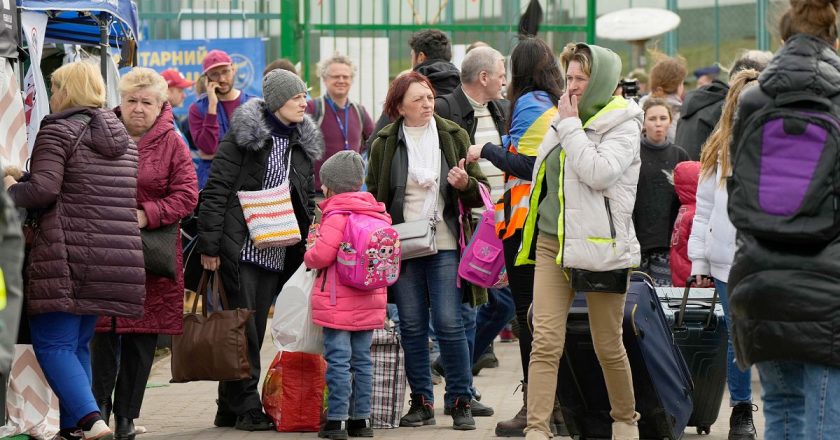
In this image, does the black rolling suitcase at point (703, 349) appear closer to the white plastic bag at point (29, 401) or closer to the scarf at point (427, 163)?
the scarf at point (427, 163)

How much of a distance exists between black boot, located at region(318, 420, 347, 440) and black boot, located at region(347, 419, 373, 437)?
5.5 inches

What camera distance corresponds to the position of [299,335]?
25.2 ft

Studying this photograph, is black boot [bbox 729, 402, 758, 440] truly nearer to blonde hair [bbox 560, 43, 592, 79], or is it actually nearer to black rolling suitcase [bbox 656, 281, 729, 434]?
black rolling suitcase [bbox 656, 281, 729, 434]

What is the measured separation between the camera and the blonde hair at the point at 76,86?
23.1ft

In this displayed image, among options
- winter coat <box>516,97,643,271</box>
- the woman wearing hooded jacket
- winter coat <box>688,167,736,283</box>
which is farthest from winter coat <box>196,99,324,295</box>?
winter coat <box>688,167,736,283</box>

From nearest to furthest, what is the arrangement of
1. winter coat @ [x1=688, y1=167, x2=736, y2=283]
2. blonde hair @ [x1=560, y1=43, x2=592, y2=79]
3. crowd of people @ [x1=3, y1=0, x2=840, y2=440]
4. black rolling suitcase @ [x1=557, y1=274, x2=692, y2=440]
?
crowd of people @ [x1=3, y1=0, x2=840, y2=440] → blonde hair @ [x1=560, y1=43, x2=592, y2=79] → black rolling suitcase @ [x1=557, y1=274, x2=692, y2=440] → winter coat @ [x1=688, y1=167, x2=736, y2=283]

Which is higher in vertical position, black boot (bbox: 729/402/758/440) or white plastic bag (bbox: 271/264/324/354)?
white plastic bag (bbox: 271/264/324/354)

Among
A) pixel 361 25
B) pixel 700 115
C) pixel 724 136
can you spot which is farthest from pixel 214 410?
pixel 361 25

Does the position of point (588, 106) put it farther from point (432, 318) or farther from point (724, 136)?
point (432, 318)

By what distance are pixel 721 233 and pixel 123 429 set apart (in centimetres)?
306

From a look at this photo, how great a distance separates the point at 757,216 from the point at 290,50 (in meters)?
7.95

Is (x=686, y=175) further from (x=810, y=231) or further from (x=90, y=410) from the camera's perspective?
(x=810, y=231)

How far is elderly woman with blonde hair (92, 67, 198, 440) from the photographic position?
24.6ft

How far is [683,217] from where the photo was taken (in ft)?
29.9
